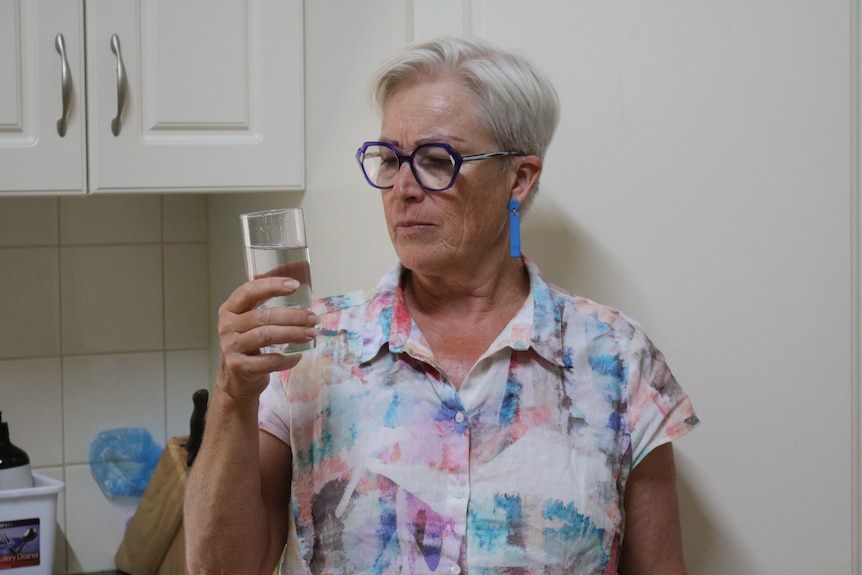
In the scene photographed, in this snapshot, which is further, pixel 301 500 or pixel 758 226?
pixel 758 226

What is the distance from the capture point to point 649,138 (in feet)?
4.95

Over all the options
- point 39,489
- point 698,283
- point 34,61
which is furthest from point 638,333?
point 39,489

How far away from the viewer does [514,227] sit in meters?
1.30

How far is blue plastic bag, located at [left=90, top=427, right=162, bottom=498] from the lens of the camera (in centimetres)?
219

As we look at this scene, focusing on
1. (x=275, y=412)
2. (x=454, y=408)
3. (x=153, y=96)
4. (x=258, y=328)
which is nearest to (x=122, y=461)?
(x=153, y=96)

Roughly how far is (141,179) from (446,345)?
2.47 ft

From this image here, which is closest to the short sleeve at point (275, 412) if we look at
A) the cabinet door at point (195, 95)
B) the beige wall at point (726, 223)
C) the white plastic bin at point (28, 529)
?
the beige wall at point (726, 223)

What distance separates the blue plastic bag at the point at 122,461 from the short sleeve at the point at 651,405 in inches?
50.2

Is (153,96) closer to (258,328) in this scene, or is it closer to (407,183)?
(407,183)

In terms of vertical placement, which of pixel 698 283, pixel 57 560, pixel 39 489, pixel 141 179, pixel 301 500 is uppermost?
pixel 141 179

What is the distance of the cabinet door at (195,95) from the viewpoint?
1.73 meters

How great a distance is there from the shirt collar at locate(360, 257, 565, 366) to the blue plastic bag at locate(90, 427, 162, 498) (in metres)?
1.13

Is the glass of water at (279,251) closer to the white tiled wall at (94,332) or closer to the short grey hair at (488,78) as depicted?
the short grey hair at (488,78)

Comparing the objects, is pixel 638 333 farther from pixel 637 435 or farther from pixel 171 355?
pixel 171 355
